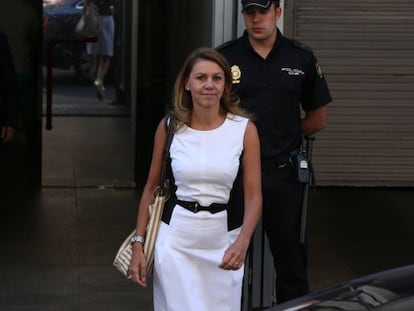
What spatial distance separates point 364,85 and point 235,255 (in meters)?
5.50

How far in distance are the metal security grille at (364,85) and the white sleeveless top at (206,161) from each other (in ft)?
16.6

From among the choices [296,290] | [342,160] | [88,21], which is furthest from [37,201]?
[296,290]

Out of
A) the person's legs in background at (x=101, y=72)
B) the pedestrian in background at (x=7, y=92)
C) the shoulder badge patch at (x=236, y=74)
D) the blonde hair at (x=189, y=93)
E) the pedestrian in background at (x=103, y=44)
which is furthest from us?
the person's legs in background at (x=101, y=72)

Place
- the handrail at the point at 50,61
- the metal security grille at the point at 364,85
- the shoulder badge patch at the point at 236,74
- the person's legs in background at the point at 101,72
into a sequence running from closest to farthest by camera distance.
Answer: the shoulder badge patch at the point at 236,74 < the metal security grille at the point at 364,85 < the handrail at the point at 50,61 < the person's legs in background at the point at 101,72

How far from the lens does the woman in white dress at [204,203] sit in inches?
175

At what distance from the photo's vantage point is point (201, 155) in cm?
444

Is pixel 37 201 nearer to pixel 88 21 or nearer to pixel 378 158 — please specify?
pixel 88 21

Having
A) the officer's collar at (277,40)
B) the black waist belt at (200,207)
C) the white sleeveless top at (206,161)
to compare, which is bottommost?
the black waist belt at (200,207)

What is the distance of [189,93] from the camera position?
4.64 m

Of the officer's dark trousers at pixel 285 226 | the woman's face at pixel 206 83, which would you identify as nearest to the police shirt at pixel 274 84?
the officer's dark trousers at pixel 285 226

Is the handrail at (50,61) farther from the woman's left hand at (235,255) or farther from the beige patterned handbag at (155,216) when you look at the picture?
the woman's left hand at (235,255)

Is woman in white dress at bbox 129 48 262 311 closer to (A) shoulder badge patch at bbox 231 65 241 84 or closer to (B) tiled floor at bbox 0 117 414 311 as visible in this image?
(A) shoulder badge patch at bbox 231 65 241 84

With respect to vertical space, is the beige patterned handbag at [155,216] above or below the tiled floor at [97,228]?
above

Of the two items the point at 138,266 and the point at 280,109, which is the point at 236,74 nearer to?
the point at 280,109
